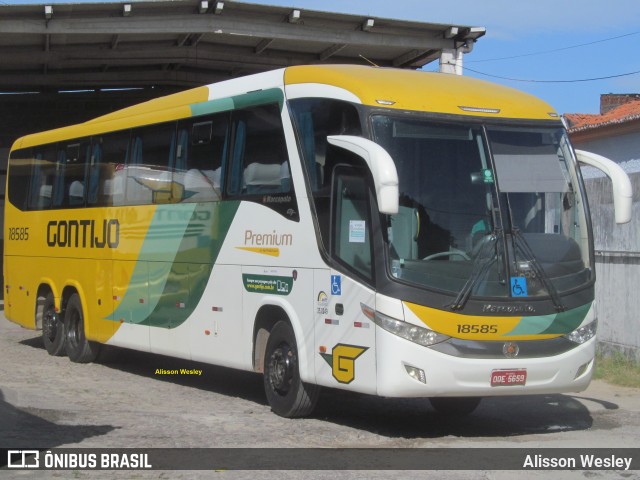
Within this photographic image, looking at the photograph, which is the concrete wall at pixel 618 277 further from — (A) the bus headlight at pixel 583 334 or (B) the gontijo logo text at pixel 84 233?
(B) the gontijo logo text at pixel 84 233

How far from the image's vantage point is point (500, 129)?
9.65 metres

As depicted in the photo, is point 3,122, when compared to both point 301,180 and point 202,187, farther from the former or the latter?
point 301,180

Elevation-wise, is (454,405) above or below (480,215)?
below

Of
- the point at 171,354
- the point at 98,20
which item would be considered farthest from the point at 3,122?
the point at 171,354

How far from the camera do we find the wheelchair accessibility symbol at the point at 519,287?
30.0ft

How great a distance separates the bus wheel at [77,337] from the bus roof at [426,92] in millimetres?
6398

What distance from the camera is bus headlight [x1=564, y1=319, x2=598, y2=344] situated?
31.1ft

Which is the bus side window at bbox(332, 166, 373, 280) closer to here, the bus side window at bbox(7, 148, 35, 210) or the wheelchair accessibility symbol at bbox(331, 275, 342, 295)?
the wheelchair accessibility symbol at bbox(331, 275, 342, 295)

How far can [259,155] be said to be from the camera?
1086 cm

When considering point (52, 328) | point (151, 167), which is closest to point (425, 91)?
point (151, 167)

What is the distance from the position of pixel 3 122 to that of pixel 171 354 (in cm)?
2282

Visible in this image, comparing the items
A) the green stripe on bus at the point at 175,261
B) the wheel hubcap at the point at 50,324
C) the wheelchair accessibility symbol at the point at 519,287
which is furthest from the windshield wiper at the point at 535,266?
the wheel hubcap at the point at 50,324

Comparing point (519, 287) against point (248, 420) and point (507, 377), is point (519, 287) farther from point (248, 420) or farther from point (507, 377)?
point (248, 420)

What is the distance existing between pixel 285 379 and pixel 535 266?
2.89 metres
